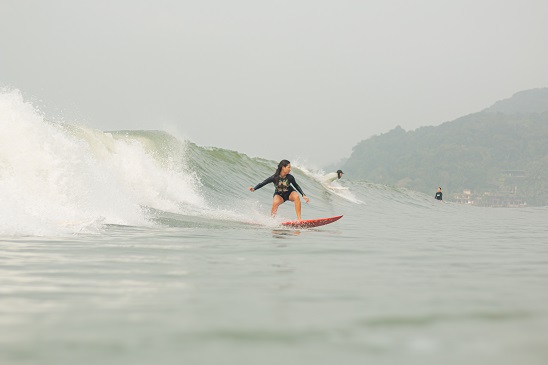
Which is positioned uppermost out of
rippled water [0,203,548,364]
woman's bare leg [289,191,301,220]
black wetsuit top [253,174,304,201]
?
black wetsuit top [253,174,304,201]

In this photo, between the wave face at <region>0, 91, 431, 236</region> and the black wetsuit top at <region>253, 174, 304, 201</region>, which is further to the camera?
the black wetsuit top at <region>253, 174, 304, 201</region>

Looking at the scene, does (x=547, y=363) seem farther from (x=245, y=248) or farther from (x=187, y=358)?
(x=245, y=248)

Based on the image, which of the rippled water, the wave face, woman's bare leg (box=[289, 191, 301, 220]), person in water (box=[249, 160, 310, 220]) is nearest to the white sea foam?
the wave face

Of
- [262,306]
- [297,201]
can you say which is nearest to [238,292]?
[262,306]

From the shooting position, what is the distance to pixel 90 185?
13.5 metres

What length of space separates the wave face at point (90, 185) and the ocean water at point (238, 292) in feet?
0.25

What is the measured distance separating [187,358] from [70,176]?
11000 millimetres

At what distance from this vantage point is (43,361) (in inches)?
119

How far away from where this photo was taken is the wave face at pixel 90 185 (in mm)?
11102

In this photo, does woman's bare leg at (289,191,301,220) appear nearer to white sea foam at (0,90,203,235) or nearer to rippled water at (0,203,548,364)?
white sea foam at (0,90,203,235)

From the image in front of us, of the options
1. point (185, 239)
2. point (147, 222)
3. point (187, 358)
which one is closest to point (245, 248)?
point (185, 239)

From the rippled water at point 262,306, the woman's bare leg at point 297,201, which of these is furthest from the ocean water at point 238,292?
the woman's bare leg at point 297,201

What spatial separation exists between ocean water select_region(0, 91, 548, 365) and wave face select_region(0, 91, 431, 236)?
0.08 meters

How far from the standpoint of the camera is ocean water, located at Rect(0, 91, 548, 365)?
128 inches
